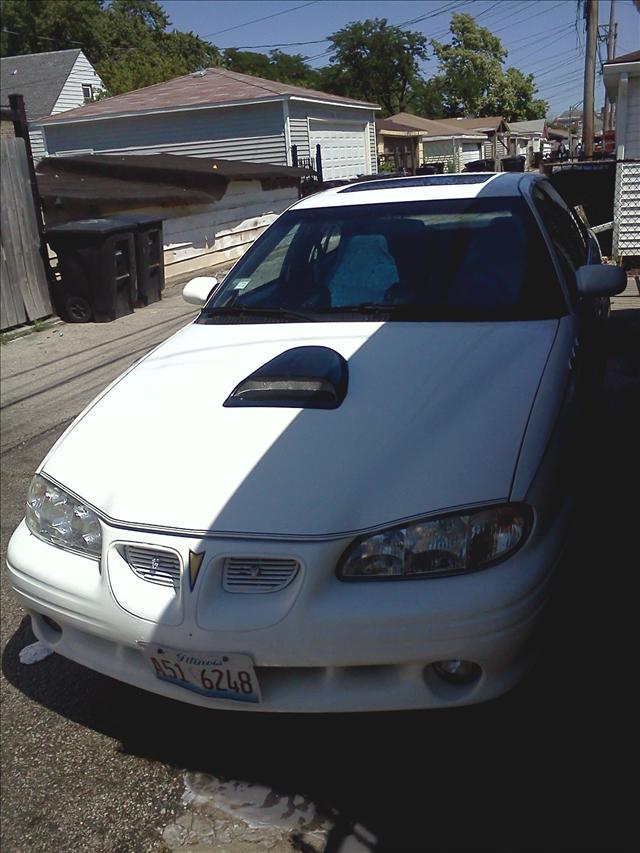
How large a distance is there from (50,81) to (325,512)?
143 feet

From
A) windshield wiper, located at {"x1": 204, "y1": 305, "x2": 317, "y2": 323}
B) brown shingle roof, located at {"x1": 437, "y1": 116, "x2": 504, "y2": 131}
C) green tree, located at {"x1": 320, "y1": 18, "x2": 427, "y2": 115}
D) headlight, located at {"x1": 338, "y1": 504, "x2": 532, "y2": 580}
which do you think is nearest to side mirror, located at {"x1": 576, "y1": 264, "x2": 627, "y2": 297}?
windshield wiper, located at {"x1": 204, "y1": 305, "x2": 317, "y2": 323}

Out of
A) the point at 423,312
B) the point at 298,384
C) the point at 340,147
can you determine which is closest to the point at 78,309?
the point at 423,312

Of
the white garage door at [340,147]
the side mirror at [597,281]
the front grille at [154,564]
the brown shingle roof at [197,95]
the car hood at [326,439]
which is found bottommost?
the front grille at [154,564]

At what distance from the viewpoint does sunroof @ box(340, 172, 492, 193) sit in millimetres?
4262

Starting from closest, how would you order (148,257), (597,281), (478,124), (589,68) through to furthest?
(597,281) < (148,257) < (589,68) < (478,124)

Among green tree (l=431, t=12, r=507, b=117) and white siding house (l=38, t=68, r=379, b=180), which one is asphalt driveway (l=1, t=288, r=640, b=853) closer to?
white siding house (l=38, t=68, r=379, b=180)

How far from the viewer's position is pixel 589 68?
1085 inches

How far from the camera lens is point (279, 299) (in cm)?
380

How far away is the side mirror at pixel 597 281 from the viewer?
11.6 ft

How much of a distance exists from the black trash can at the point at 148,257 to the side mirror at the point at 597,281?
7.95m

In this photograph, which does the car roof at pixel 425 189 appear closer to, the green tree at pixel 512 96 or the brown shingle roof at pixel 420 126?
the brown shingle roof at pixel 420 126

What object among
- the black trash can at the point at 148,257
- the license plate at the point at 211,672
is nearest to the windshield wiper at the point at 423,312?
the license plate at the point at 211,672

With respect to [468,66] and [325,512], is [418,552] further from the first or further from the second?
[468,66]

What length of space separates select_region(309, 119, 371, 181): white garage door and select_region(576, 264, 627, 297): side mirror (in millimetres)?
21621
